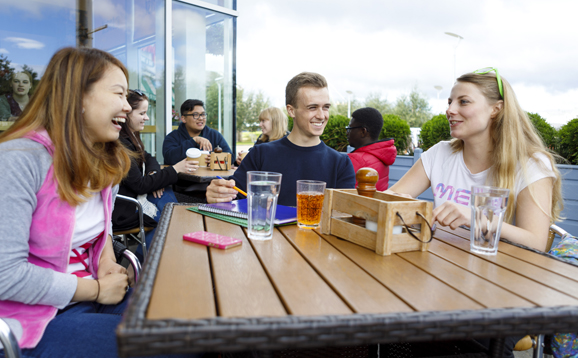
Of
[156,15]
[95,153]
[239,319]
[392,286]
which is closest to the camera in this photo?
[239,319]

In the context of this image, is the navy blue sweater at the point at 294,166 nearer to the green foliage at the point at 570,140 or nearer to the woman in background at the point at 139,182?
the woman in background at the point at 139,182

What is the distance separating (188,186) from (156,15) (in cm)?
339

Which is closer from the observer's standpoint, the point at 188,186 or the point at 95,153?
the point at 95,153

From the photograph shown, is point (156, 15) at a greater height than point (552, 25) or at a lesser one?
lesser

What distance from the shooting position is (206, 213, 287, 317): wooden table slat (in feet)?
2.07

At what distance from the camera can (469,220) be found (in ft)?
4.05

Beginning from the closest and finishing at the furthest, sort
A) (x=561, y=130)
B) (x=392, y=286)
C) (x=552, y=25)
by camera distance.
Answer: (x=392, y=286) → (x=561, y=130) → (x=552, y=25)

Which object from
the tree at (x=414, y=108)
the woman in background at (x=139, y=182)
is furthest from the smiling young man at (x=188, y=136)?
the tree at (x=414, y=108)

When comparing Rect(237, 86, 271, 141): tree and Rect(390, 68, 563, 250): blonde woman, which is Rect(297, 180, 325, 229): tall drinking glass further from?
Rect(237, 86, 271, 141): tree

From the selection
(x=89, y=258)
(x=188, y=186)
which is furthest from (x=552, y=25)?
(x=89, y=258)

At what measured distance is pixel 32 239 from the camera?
3.40ft

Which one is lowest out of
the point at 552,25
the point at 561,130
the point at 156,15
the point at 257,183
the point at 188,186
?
the point at 188,186

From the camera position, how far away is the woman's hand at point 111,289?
3.72 feet

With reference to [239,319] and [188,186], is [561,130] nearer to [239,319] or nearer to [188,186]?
[188,186]
